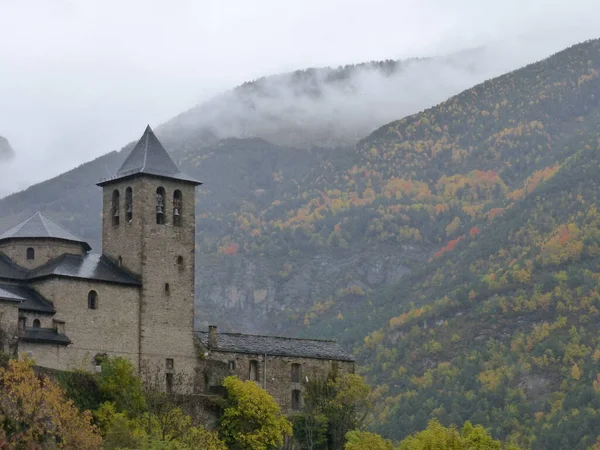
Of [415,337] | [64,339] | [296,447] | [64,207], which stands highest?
[64,207]

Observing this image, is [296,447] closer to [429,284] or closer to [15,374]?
[15,374]

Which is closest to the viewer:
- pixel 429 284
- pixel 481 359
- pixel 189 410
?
pixel 189 410

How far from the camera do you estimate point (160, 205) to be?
87.4m

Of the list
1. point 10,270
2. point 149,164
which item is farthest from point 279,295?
point 10,270

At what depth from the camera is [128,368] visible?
80.0 m

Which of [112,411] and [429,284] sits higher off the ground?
[429,284]

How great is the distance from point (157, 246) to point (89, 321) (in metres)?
6.77

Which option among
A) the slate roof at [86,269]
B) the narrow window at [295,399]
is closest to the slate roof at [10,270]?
Result: the slate roof at [86,269]

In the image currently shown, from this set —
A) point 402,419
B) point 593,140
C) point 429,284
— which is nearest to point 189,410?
point 402,419

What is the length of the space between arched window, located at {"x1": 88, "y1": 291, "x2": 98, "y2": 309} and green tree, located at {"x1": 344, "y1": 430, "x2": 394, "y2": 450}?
51.7 ft

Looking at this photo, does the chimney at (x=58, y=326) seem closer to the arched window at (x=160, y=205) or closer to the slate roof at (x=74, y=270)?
the slate roof at (x=74, y=270)

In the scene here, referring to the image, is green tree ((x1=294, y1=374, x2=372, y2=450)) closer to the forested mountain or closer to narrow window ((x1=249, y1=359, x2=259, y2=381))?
narrow window ((x1=249, y1=359, x2=259, y2=381))

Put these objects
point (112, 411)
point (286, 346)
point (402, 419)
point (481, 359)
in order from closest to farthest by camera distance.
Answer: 1. point (112, 411)
2. point (286, 346)
3. point (402, 419)
4. point (481, 359)

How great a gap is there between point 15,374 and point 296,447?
2197cm
